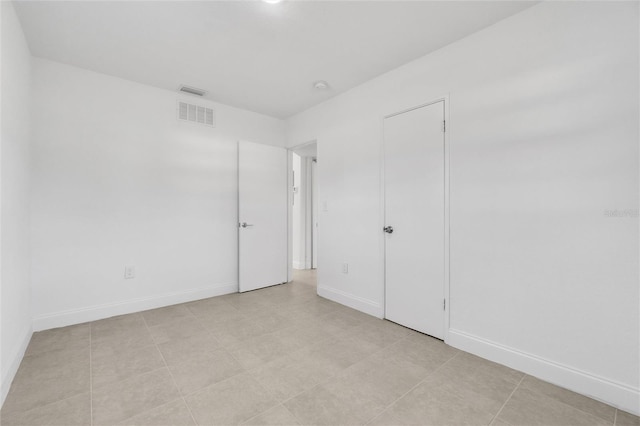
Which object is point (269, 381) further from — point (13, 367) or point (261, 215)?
point (261, 215)

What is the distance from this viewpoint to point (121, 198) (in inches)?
119

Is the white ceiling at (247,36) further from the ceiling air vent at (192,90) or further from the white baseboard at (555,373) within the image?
the white baseboard at (555,373)

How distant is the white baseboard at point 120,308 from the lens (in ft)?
8.70

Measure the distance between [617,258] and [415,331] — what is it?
1571mm

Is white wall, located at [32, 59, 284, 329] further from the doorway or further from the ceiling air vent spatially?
the doorway

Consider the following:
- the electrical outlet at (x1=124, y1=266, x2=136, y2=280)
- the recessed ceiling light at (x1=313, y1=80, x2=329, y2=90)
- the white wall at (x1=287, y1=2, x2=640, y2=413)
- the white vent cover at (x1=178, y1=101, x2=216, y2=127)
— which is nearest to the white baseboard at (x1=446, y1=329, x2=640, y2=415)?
the white wall at (x1=287, y1=2, x2=640, y2=413)

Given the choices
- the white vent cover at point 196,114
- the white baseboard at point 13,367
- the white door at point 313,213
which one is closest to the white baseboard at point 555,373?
the white baseboard at point 13,367

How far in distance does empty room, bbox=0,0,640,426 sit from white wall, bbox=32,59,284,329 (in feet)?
0.07

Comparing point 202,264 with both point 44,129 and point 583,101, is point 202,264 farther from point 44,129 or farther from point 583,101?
point 583,101

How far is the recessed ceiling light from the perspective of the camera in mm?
3135

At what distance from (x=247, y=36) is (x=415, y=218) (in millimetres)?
2175

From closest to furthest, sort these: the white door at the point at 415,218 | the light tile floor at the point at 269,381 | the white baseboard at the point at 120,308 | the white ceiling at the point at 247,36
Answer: the light tile floor at the point at 269,381 < the white ceiling at the point at 247,36 < the white door at the point at 415,218 < the white baseboard at the point at 120,308

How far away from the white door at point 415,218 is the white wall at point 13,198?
9.64ft

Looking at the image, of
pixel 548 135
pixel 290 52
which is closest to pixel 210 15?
pixel 290 52
